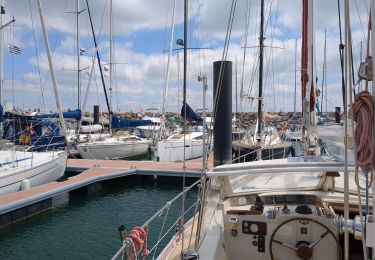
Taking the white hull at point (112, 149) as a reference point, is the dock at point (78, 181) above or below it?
below

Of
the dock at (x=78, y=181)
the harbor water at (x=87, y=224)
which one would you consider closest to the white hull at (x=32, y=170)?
the dock at (x=78, y=181)

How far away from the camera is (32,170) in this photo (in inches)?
489

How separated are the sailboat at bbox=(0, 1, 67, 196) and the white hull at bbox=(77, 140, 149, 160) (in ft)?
22.2

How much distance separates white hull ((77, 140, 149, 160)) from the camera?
21281 millimetres

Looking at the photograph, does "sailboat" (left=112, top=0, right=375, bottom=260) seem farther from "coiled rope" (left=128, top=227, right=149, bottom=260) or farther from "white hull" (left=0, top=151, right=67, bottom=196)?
"white hull" (left=0, top=151, right=67, bottom=196)

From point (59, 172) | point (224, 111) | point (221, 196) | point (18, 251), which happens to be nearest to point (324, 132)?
point (221, 196)

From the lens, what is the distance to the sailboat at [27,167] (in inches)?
446

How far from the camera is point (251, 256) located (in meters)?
3.99

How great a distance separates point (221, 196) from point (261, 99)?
41.9ft

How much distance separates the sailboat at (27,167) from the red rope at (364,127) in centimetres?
1125

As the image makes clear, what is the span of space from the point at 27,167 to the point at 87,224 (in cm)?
331

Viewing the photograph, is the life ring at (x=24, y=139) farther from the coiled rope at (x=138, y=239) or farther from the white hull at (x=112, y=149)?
the coiled rope at (x=138, y=239)

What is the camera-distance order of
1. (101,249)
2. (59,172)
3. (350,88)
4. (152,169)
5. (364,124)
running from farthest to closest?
1. (152,169)
2. (59,172)
3. (101,249)
4. (350,88)
5. (364,124)

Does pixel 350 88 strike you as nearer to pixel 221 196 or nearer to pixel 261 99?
pixel 221 196
